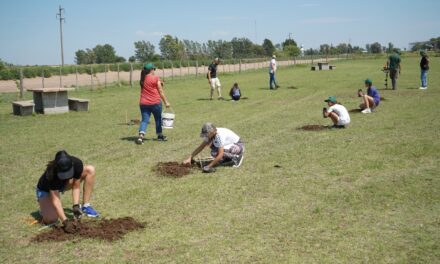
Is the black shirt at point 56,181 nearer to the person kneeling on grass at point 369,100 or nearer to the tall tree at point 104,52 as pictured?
the person kneeling on grass at point 369,100

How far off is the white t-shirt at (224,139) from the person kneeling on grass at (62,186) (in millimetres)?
2679

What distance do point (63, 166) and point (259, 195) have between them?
3.02m

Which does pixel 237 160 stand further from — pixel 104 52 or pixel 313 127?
pixel 104 52

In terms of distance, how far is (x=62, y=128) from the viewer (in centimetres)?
1451

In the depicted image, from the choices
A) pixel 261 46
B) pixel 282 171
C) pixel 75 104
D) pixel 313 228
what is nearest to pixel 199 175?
pixel 282 171

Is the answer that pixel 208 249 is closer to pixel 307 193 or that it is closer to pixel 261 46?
pixel 307 193

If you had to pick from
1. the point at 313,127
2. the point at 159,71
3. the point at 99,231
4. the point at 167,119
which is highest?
the point at 159,71

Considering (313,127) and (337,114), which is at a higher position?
(337,114)

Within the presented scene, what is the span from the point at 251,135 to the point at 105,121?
233 inches

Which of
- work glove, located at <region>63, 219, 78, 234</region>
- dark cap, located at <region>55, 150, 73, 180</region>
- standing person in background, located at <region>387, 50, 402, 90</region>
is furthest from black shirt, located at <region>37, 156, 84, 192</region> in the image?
standing person in background, located at <region>387, 50, 402, 90</region>

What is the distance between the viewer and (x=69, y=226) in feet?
18.9

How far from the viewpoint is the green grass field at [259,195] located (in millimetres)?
5242

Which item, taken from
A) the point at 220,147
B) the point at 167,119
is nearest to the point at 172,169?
→ the point at 220,147

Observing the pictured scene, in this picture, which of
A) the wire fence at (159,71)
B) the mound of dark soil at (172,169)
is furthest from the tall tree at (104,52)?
the mound of dark soil at (172,169)
